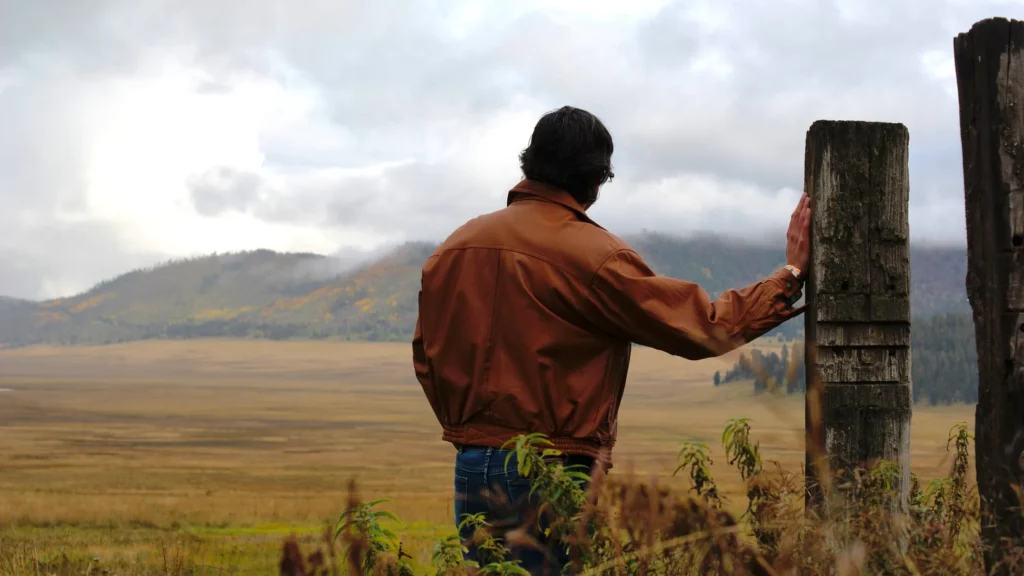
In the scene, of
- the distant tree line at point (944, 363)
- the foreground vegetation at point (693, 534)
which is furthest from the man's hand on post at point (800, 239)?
the distant tree line at point (944, 363)

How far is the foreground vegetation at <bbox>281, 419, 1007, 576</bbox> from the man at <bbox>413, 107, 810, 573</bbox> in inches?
8.3

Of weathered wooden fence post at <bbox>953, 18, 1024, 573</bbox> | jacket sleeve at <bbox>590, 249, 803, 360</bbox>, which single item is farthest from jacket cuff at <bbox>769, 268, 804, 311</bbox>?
weathered wooden fence post at <bbox>953, 18, 1024, 573</bbox>

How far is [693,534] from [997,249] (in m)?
1.82

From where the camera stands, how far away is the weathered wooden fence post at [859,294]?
419 centimetres

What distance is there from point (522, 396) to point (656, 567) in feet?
3.01

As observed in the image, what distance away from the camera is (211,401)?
130 m

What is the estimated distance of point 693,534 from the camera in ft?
8.43

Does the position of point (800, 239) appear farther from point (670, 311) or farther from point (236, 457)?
point (236, 457)

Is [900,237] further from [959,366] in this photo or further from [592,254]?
[959,366]

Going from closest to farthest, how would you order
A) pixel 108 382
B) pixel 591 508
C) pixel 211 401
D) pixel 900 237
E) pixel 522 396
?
pixel 591 508, pixel 522 396, pixel 900 237, pixel 211 401, pixel 108 382

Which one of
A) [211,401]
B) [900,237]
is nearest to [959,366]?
[211,401]

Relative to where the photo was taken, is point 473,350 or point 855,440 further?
point 855,440

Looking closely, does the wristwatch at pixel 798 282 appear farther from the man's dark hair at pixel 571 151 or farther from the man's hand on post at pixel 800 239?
the man's dark hair at pixel 571 151

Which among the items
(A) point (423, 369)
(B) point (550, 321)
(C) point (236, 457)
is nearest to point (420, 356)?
(A) point (423, 369)
